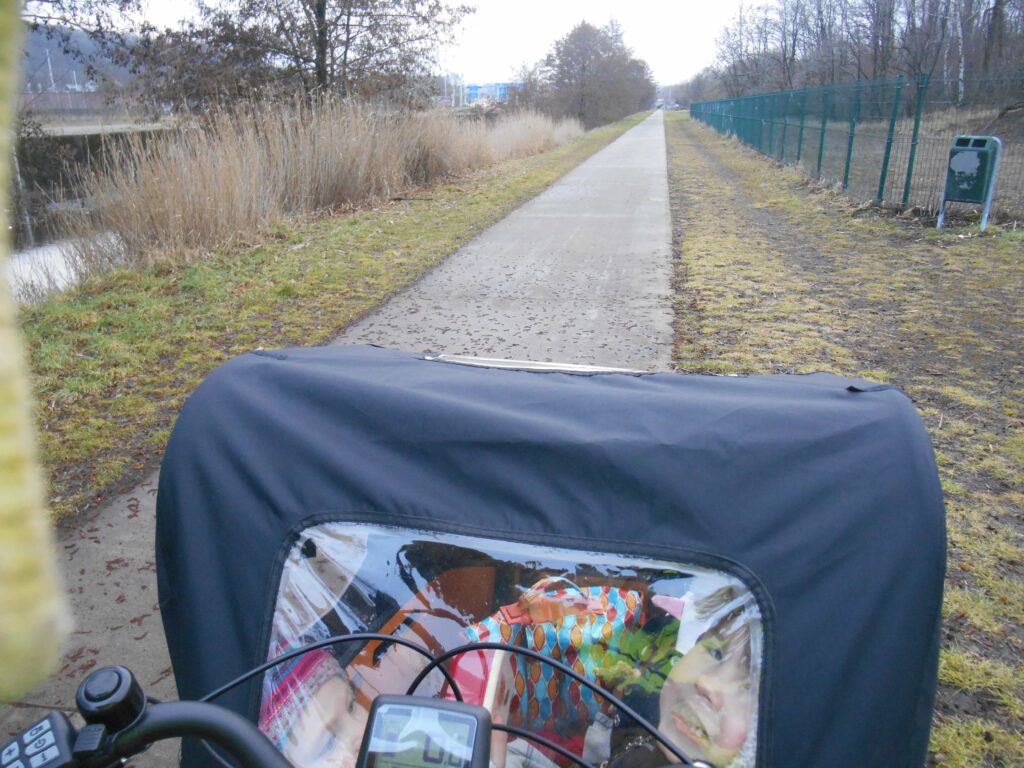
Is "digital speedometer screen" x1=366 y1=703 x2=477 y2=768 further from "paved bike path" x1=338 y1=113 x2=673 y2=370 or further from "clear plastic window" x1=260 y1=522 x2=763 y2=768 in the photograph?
"paved bike path" x1=338 y1=113 x2=673 y2=370

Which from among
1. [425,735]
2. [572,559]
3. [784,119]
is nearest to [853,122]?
[784,119]

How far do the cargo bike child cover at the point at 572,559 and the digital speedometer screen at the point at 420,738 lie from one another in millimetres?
440

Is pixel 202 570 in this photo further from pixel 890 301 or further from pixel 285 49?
pixel 285 49

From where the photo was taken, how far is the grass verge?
3959 millimetres

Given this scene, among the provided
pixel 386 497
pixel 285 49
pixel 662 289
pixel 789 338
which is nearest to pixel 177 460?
pixel 386 497

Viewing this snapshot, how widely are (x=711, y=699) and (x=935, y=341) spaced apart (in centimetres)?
493

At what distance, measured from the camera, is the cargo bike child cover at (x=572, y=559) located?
1416 mm

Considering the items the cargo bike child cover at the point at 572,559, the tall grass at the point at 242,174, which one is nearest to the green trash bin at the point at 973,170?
the tall grass at the point at 242,174

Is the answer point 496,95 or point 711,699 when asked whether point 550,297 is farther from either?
point 496,95

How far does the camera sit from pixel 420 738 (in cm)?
108

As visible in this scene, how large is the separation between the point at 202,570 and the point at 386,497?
45 cm

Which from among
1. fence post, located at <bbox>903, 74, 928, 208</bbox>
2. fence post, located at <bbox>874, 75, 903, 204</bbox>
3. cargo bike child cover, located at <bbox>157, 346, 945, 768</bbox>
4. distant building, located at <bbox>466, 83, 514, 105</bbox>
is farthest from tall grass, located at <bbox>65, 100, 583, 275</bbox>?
distant building, located at <bbox>466, 83, 514, 105</bbox>

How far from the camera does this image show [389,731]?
1.11m

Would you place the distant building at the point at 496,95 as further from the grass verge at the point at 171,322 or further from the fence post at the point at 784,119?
the grass verge at the point at 171,322
